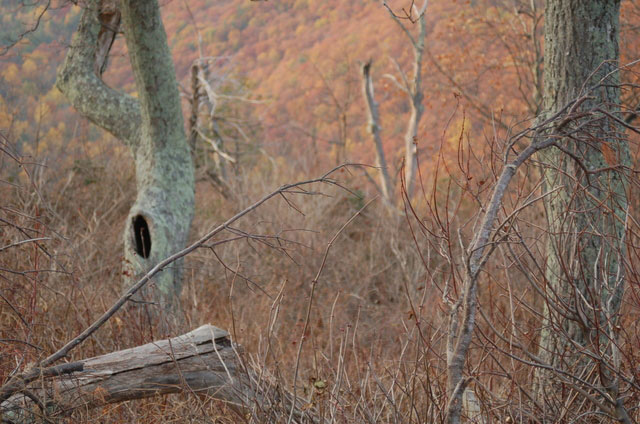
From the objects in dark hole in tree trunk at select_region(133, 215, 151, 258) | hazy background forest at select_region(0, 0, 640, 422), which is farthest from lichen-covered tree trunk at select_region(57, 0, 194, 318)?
hazy background forest at select_region(0, 0, 640, 422)

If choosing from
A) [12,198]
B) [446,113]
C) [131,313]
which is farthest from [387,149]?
[131,313]

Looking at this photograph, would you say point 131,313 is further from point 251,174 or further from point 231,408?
point 251,174

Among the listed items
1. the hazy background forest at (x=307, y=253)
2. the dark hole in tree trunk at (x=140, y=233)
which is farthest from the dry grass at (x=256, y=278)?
the dark hole in tree trunk at (x=140, y=233)

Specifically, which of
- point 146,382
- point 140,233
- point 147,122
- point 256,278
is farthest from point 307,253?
point 146,382

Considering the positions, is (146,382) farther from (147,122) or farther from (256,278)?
(147,122)

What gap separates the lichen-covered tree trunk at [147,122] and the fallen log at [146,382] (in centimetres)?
216

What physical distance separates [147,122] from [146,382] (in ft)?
11.1

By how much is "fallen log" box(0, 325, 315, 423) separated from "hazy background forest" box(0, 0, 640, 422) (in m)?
0.14

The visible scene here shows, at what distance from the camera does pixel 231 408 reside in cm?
290

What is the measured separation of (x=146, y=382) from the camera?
109 inches

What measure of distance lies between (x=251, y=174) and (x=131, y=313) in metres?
5.89

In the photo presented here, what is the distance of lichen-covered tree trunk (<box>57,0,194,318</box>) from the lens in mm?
5402

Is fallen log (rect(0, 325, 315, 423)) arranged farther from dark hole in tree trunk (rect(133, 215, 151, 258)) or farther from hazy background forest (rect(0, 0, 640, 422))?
dark hole in tree trunk (rect(133, 215, 151, 258))

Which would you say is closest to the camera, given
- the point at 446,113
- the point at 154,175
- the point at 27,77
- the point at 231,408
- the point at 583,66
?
the point at 231,408
